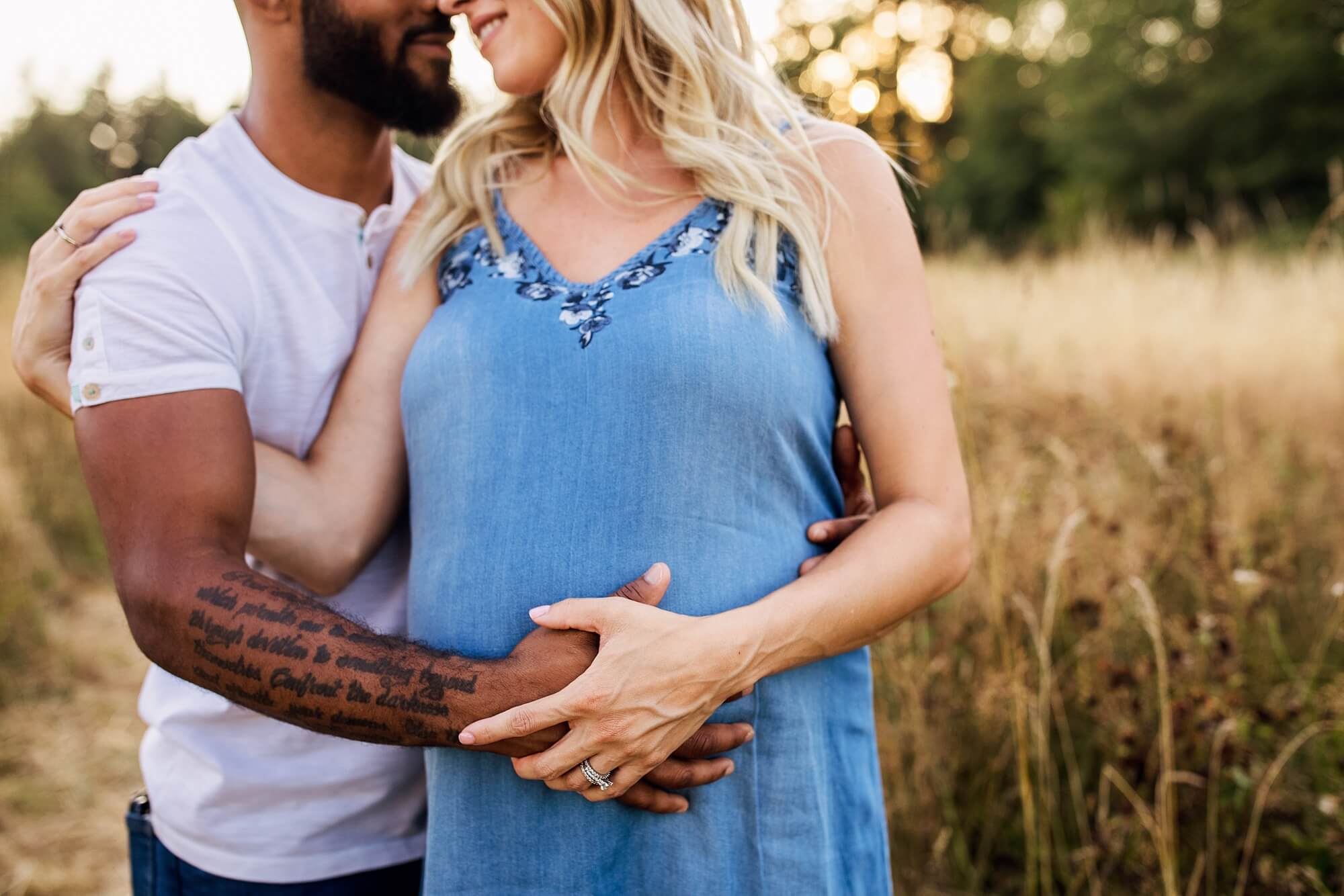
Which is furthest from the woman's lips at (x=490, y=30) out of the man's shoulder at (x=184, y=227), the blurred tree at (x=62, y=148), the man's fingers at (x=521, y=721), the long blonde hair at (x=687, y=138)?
the blurred tree at (x=62, y=148)

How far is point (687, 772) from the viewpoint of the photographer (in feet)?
4.42

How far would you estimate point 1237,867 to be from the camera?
215cm

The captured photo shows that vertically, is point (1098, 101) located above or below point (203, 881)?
above

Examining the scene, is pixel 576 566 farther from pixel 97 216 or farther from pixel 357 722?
pixel 97 216

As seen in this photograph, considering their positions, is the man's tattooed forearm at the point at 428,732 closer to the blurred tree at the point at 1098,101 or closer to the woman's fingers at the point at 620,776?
the woman's fingers at the point at 620,776

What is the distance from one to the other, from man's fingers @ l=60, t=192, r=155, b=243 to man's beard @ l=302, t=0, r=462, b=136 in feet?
1.48

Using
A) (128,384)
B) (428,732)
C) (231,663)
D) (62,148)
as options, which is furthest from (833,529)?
(62,148)

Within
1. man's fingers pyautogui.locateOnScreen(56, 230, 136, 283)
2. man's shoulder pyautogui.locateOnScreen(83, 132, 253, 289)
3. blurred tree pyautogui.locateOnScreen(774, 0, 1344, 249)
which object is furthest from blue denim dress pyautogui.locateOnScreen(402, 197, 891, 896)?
blurred tree pyautogui.locateOnScreen(774, 0, 1344, 249)

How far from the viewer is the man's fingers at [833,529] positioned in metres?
1.54

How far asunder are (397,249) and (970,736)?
192cm

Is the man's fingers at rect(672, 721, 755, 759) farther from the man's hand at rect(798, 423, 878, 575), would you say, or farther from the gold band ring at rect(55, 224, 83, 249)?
the gold band ring at rect(55, 224, 83, 249)

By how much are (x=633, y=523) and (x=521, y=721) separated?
1.05 feet

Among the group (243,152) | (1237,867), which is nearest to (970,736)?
(1237,867)

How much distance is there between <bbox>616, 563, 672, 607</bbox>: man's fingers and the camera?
1.33m
